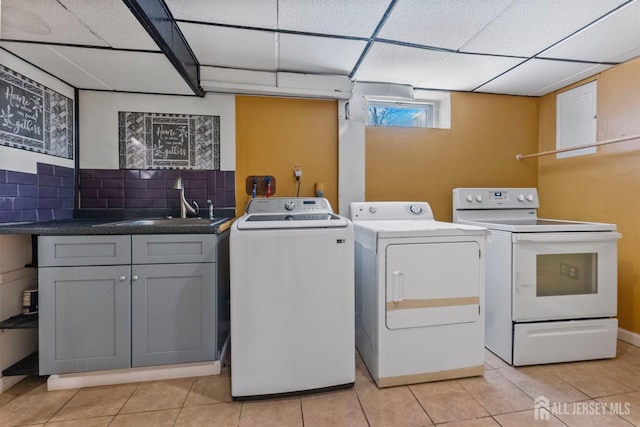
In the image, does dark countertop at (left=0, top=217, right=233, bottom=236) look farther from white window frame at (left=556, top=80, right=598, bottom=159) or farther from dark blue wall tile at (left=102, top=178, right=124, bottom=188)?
white window frame at (left=556, top=80, right=598, bottom=159)

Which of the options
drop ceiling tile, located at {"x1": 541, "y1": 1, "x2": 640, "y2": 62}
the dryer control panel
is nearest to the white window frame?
drop ceiling tile, located at {"x1": 541, "y1": 1, "x2": 640, "y2": 62}

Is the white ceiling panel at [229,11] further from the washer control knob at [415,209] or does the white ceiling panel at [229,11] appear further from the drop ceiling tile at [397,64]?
the washer control knob at [415,209]

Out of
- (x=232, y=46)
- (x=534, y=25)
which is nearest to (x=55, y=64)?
(x=232, y=46)

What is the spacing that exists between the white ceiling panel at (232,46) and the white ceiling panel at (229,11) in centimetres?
9

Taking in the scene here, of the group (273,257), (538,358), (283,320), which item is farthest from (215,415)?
(538,358)

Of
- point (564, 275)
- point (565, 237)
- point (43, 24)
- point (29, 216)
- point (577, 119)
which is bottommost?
point (564, 275)

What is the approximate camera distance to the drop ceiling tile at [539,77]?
2.29 meters

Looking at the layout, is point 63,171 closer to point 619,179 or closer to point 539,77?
point 539,77

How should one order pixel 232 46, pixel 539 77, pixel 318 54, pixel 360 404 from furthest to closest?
pixel 539 77, pixel 318 54, pixel 232 46, pixel 360 404

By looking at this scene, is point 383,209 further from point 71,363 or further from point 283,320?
point 71,363

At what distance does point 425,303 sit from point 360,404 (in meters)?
0.64

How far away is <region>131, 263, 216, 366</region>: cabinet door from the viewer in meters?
1.72

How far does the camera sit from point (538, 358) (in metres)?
1.92

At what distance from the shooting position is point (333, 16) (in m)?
1.70
